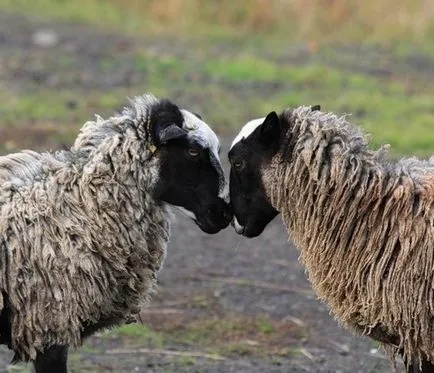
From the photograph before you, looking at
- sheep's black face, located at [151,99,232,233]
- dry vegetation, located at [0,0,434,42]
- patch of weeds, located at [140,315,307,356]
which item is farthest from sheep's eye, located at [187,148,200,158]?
dry vegetation, located at [0,0,434,42]

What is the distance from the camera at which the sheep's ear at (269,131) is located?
697 cm

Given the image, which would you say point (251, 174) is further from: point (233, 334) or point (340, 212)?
point (233, 334)

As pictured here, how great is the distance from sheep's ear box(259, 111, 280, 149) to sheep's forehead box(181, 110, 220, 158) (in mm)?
322

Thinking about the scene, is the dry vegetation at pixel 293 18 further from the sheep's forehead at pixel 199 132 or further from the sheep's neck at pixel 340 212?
Answer: the sheep's neck at pixel 340 212

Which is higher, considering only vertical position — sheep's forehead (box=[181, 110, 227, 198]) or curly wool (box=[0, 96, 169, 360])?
sheep's forehead (box=[181, 110, 227, 198])

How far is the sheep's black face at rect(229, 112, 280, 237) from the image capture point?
7.07m

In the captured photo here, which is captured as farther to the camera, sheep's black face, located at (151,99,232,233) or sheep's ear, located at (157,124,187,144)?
sheep's black face, located at (151,99,232,233)

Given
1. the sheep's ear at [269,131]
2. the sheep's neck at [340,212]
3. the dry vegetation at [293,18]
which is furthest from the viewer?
the dry vegetation at [293,18]

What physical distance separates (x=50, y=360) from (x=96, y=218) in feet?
2.80

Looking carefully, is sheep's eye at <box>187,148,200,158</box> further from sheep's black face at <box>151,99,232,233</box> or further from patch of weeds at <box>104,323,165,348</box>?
patch of weeds at <box>104,323,165,348</box>

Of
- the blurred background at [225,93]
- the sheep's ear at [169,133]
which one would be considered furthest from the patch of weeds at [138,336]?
the sheep's ear at [169,133]

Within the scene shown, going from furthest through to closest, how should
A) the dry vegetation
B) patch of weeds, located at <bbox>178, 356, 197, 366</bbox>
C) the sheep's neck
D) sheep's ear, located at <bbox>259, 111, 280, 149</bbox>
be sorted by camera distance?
the dry vegetation
patch of weeds, located at <bbox>178, 356, 197, 366</bbox>
sheep's ear, located at <bbox>259, 111, 280, 149</bbox>
the sheep's neck

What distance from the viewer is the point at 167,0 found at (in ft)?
76.9

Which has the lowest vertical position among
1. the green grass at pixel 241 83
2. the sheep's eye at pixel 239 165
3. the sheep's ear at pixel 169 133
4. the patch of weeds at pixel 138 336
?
the patch of weeds at pixel 138 336
